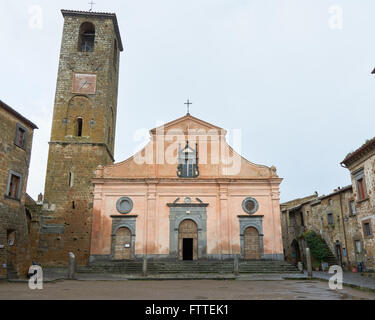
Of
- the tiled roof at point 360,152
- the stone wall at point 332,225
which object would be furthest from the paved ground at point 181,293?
the stone wall at point 332,225

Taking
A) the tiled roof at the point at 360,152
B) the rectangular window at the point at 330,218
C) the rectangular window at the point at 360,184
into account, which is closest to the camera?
the tiled roof at the point at 360,152

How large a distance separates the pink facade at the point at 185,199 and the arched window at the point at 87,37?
10496 millimetres

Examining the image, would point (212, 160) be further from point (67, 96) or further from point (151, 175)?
point (67, 96)

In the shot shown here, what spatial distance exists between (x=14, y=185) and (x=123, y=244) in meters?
8.44

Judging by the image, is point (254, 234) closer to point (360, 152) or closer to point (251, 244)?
point (251, 244)

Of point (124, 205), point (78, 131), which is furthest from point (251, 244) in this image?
point (78, 131)

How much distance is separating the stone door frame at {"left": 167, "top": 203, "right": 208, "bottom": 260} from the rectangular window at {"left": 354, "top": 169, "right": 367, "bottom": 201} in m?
10.2

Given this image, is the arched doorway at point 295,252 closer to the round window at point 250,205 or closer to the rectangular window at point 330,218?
the rectangular window at point 330,218

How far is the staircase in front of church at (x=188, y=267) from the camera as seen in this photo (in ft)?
69.0

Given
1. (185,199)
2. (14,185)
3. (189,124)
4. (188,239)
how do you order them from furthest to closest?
(189,124), (185,199), (188,239), (14,185)

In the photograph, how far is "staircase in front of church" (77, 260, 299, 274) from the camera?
21.0 metres

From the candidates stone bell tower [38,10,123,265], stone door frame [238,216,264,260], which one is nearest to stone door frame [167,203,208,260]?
stone door frame [238,216,264,260]

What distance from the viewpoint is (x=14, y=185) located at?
18703mm

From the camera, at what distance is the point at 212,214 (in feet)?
79.4
